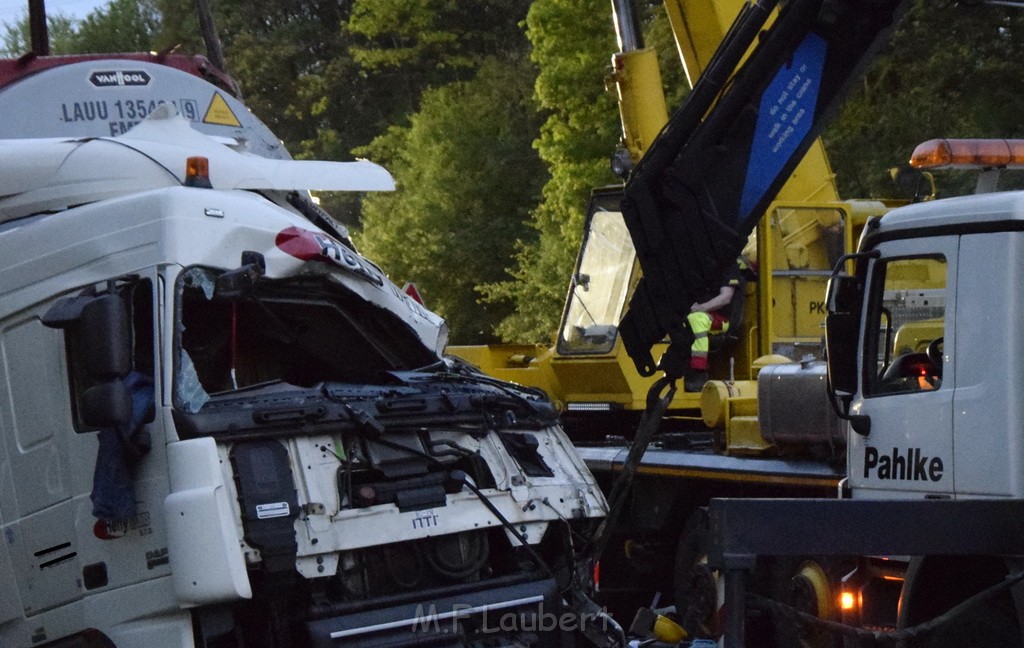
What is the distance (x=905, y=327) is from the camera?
6.98 meters

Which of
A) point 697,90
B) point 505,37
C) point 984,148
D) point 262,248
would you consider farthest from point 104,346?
point 505,37

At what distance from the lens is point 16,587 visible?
6.84 meters

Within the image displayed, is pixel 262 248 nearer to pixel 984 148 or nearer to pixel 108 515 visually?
pixel 108 515

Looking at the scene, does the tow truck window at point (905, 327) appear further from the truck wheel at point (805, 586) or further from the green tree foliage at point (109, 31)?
the green tree foliage at point (109, 31)

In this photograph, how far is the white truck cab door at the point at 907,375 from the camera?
6.41 meters

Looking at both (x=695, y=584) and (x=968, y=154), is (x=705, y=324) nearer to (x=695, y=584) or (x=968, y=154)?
(x=695, y=584)

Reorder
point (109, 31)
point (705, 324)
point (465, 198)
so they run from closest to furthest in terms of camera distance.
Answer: point (705, 324) → point (465, 198) → point (109, 31)

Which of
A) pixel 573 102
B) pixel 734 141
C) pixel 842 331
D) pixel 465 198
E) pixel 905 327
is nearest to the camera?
pixel 842 331

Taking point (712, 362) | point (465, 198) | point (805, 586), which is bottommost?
point (805, 586)

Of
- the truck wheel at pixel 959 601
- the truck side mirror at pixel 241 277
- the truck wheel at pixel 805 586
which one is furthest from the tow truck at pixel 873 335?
the truck side mirror at pixel 241 277

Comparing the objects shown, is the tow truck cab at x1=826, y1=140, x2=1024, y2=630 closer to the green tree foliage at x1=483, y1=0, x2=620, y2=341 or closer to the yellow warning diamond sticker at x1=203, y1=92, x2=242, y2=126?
the yellow warning diamond sticker at x1=203, y1=92, x2=242, y2=126

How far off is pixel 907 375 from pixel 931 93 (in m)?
12.8

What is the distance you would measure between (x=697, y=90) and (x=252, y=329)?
2536mm

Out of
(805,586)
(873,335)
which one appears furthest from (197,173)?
(805,586)
